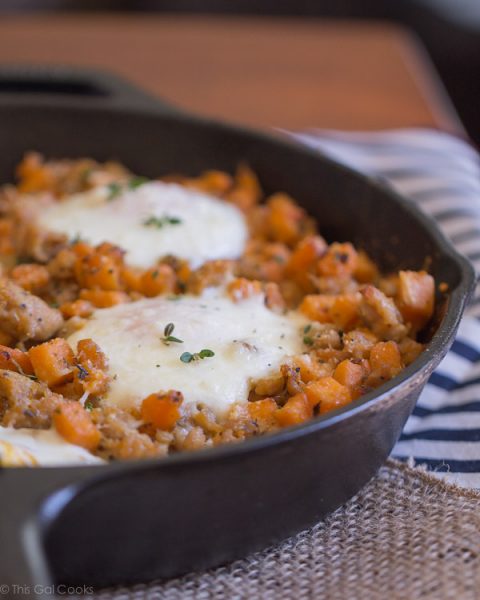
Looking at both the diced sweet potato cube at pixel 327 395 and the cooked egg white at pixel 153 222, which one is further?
the cooked egg white at pixel 153 222

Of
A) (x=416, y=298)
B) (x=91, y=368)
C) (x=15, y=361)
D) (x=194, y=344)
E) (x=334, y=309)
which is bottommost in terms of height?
(x=15, y=361)

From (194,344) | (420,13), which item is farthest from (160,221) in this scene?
(420,13)

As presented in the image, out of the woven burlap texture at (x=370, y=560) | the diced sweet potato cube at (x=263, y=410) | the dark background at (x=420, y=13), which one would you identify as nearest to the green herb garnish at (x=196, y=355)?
the diced sweet potato cube at (x=263, y=410)

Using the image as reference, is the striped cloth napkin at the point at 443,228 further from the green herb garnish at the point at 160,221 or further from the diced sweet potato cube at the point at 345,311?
the green herb garnish at the point at 160,221

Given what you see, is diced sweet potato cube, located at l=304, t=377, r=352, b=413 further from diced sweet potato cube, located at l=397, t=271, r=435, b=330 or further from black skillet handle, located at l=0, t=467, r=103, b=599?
black skillet handle, located at l=0, t=467, r=103, b=599

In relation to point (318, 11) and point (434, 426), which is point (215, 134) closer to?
point (434, 426)

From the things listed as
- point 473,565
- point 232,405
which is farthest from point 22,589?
point 473,565

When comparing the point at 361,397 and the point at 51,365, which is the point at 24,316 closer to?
the point at 51,365
